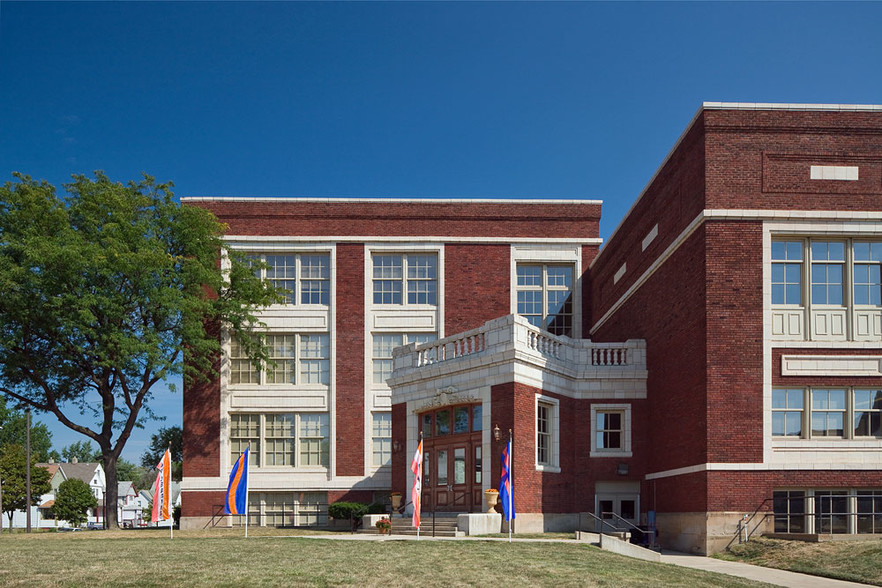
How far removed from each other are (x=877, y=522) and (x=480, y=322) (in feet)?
61.6

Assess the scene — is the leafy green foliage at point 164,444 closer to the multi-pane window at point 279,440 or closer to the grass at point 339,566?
the multi-pane window at point 279,440

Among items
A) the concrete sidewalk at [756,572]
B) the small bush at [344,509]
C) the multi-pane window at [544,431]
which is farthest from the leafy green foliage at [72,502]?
the concrete sidewalk at [756,572]

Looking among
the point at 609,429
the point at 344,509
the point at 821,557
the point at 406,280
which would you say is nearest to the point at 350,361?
the point at 406,280

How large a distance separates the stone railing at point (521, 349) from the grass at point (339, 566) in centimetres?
655

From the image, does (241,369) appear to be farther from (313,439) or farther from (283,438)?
(313,439)

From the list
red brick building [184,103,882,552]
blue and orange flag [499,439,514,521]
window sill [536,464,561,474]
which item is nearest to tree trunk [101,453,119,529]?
red brick building [184,103,882,552]

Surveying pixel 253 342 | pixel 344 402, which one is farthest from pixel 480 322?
pixel 253 342

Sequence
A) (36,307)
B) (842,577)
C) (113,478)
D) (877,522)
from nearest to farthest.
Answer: (842,577) → (877,522) → (36,307) → (113,478)

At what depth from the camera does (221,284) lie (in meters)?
35.3

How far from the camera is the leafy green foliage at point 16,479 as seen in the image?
6222cm

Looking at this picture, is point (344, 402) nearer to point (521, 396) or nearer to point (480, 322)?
point (480, 322)

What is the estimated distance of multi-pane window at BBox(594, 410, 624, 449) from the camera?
87.9ft

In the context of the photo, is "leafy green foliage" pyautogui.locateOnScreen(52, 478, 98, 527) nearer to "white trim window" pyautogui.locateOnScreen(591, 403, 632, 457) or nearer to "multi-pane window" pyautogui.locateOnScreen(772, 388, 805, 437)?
"white trim window" pyautogui.locateOnScreen(591, 403, 632, 457)

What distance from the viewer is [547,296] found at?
37.7 m
